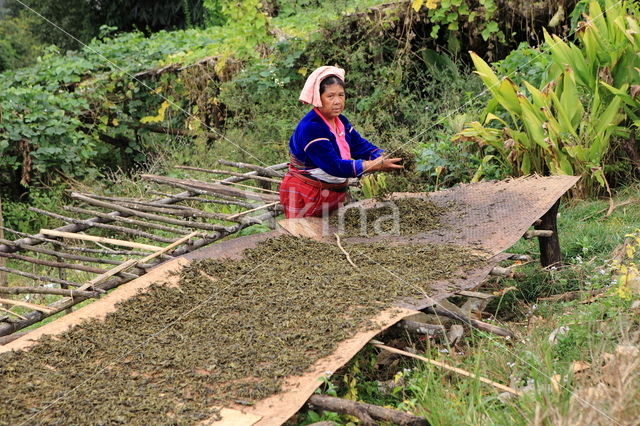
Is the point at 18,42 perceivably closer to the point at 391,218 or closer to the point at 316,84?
the point at 316,84

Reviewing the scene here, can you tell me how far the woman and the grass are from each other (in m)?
0.98

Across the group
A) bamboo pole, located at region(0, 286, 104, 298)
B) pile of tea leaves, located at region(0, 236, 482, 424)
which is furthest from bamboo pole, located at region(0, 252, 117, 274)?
pile of tea leaves, located at region(0, 236, 482, 424)

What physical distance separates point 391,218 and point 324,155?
1.67 ft


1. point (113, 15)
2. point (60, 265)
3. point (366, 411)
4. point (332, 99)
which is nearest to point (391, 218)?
point (332, 99)

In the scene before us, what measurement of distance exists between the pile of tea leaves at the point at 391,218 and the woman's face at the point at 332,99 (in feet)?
1.93

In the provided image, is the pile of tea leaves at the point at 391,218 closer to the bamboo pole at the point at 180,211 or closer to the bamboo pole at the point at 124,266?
the bamboo pole at the point at 180,211

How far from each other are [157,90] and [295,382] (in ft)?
21.6

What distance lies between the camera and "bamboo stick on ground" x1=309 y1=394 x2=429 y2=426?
2342 millimetres

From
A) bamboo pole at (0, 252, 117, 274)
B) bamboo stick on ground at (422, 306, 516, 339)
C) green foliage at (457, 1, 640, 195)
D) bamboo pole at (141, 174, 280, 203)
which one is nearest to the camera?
bamboo stick on ground at (422, 306, 516, 339)

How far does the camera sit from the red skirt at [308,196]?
4.40 m

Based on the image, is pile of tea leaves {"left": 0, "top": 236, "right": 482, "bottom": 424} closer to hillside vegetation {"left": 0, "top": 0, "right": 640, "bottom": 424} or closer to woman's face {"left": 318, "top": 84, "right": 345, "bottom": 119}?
hillside vegetation {"left": 0, "top": 0, "right": 640, "bottom": 424}

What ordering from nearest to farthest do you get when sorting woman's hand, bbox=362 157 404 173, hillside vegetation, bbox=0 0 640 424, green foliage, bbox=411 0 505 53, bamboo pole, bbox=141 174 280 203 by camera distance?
hillside vegetation, bbox=0 0 640 424
woman's hand, bbox=362 157 404 173
bamboo pole, bbox=141 174 280 203
green foliage, bbox=411 0 505 53

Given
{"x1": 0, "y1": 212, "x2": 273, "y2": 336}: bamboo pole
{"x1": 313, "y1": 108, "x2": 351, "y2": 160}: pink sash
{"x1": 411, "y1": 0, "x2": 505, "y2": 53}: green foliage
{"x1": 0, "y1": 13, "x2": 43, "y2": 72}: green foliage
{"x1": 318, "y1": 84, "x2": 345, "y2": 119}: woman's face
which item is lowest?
{"x1": 0, "y1": 212, "x2": 273, "y2": 336}: bamboo pole

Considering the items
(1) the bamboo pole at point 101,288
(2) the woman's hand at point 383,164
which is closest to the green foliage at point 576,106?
(2) the woman's hand at point 383,164
